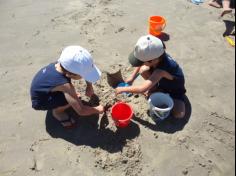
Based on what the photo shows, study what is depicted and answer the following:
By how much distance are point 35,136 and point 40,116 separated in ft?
0.91

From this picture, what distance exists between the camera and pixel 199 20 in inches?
200

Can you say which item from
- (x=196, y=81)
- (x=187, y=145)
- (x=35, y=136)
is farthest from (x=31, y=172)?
(x=196, y=81)

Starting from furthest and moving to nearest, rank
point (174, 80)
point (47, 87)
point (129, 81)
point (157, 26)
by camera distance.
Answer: point (157, 26) → point (129, 81) → point (174, 80) → point (47, 87)

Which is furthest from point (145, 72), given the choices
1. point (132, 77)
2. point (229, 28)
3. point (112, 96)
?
point (229, 28)

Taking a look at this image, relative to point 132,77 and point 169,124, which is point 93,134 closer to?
point 169,124

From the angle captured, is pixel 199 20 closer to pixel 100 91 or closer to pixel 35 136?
pixel 100 91

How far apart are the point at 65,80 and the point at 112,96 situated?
81cm

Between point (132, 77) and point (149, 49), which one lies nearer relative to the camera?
point (149, 49)

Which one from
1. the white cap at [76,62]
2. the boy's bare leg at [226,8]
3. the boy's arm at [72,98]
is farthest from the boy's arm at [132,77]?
the boy's bare leg at [226,8]

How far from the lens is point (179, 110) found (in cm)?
349

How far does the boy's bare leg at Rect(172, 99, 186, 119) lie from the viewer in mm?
3475

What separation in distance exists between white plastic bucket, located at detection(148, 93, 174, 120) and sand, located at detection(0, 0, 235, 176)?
0.13 m

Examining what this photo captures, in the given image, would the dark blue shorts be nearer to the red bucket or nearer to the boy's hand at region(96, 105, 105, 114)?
the boy's hand at region(96, 105, 105, 114)

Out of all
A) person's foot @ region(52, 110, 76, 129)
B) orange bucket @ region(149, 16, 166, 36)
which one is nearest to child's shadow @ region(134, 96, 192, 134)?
person's foot @ region(52, 110, 76, 129)
